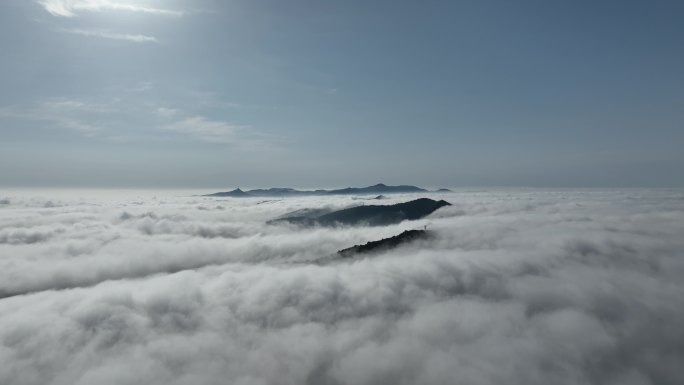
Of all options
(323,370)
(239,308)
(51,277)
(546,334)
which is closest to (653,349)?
(546,334)

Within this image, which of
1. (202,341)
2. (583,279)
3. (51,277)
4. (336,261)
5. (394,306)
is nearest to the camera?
(202,341)

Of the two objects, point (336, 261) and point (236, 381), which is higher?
point (336, 261)

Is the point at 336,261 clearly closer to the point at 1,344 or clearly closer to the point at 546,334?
the point at 546,334

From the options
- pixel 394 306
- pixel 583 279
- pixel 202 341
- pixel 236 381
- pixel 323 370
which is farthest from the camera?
pixel 583 279

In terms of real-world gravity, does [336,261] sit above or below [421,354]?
above

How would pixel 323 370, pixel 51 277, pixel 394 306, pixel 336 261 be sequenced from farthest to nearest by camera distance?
pixel 51 277 → pixel 336 261 → pixel 394 306 → pixel 323 370

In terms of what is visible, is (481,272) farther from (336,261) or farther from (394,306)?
(336,261)

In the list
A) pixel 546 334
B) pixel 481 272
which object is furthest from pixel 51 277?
pixel 546 334

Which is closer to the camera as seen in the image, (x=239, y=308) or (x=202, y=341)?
(x=202, y=341)

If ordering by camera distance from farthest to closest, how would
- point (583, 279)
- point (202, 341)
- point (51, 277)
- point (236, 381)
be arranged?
point (51, 277) < point (583, 279) < point (202, 341) < point (236, 381)
